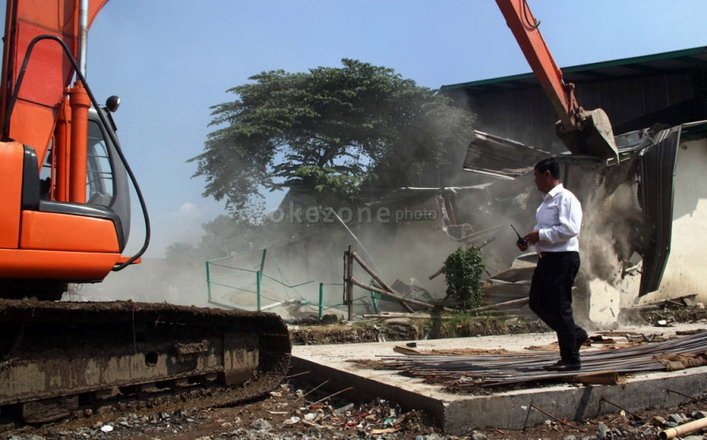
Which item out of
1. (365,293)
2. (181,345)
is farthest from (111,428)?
(365,293)

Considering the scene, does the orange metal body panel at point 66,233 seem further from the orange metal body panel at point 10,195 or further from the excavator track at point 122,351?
the excavator track at point 122,351

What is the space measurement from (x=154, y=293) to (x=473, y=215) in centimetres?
1066

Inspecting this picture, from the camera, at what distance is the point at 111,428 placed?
3.92 metres

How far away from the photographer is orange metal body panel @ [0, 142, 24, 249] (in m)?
3.40

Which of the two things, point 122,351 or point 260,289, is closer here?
point 122,351

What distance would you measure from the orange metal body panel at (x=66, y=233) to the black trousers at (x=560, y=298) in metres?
3.13

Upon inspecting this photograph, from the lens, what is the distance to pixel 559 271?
439 cm

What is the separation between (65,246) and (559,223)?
3454 millimetres

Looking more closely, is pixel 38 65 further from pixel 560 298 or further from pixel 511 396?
pixel 560 298

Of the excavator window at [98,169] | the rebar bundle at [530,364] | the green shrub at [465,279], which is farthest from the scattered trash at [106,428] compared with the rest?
the green shrub at [465,279]

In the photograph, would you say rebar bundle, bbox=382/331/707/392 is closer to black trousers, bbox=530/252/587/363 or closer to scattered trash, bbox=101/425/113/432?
black trousers, bbox=530/252/587/363

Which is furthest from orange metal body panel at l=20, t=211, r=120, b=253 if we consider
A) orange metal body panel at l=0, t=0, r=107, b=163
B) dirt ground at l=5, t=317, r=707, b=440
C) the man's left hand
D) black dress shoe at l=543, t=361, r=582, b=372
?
black dress shoe at l=543, t=361, r=582, b=372

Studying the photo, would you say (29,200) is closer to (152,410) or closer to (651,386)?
(152,410)

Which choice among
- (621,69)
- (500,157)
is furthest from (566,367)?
(621,69)
